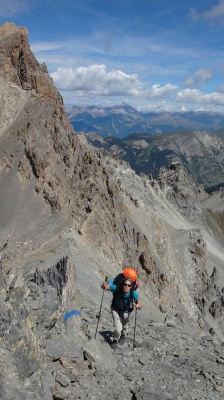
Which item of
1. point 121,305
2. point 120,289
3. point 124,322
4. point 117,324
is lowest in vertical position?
point 124,322

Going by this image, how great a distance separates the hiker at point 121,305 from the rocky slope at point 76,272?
665 mm

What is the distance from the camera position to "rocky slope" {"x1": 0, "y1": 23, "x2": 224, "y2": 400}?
1229cm

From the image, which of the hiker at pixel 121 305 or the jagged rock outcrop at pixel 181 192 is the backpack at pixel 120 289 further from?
the jagged rock outcrop at pixel 181 192

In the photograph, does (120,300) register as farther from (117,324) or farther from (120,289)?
(117,324)

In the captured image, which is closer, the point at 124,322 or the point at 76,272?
the point at 124,322

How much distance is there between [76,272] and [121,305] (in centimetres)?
1351

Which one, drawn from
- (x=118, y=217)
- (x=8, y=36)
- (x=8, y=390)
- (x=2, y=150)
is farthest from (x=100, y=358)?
(x=8, y=36)

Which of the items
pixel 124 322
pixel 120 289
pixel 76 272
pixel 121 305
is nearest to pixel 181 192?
pixel 76 272

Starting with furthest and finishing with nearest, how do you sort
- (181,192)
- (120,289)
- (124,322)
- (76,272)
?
(181,192) < (76,272) < (124,322) < (120,289)

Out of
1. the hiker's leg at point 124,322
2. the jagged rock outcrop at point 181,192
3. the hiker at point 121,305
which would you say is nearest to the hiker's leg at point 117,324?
the hiker at point 121,305

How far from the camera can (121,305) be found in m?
15.5

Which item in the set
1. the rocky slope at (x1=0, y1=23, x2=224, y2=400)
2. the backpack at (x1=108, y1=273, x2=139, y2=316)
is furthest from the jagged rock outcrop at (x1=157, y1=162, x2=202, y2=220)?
the backpack at (x1=108, y1=273, x2=139, y2=316)

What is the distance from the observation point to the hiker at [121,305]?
15188 millimetres

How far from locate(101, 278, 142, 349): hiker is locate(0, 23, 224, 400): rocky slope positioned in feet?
2.18
